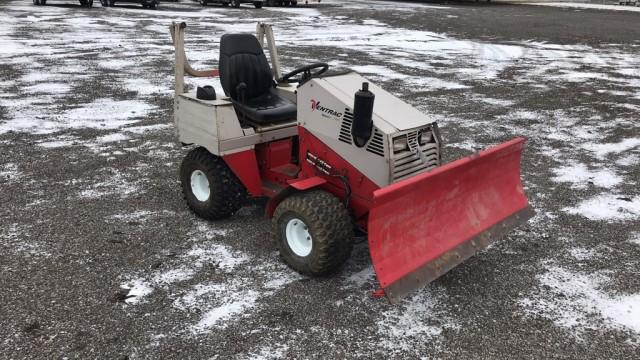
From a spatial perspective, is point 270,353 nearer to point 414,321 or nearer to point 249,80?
point 414,321

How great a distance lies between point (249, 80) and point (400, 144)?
177 centimetres

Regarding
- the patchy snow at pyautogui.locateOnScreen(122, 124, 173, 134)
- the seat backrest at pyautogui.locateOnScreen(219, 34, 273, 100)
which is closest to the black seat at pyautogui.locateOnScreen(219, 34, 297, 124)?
the seat backrest at pyautogui.locateOnScreen(219, 34, 273, 100)

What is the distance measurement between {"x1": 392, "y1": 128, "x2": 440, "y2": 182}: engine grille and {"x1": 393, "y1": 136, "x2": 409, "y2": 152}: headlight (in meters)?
0.02

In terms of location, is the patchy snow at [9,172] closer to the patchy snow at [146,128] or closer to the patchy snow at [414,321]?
the patchy snow at [146,128]

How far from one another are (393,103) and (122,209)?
9.33 feet

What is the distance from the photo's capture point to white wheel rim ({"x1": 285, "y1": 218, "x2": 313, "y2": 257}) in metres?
3.84

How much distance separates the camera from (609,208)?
17.2 feet

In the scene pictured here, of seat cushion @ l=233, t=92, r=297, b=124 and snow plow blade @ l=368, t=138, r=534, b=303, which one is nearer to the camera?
snow plow blade @ l=368, t=138, r=534, b=303

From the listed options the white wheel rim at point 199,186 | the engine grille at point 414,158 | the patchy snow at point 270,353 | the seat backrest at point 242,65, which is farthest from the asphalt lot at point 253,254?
the seat backrest at point 242,65

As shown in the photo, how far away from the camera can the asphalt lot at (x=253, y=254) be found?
10.6 ft

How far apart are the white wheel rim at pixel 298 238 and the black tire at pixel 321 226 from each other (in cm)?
2

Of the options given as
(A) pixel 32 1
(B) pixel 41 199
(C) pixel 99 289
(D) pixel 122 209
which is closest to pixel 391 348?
(C) pixel 99 289

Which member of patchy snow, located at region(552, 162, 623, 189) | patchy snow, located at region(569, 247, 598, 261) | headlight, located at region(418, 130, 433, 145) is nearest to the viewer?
headlight, located at region(418, 130, 433, 145)

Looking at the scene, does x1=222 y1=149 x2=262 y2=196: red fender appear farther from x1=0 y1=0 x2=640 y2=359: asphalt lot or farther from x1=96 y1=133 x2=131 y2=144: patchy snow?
x1=96 y1=133 x2=131 y2=144: patchy snow
